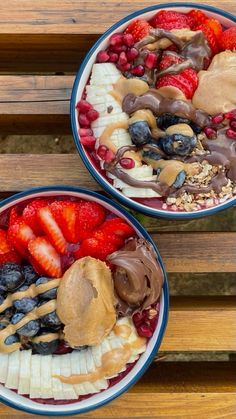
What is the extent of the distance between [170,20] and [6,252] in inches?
21.6

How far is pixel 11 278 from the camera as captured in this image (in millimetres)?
1171

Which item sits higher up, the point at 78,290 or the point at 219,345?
the point at 78,290

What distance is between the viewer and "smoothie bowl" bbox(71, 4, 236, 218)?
3.95 ft

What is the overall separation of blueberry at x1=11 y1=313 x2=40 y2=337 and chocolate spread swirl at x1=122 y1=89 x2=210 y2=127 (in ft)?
1.39

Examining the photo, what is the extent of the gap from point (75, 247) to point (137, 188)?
0.55 ft

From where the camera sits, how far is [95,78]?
1.26m

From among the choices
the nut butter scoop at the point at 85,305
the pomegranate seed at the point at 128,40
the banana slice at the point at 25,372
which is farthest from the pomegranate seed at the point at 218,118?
the banana slice at the point at 25,372

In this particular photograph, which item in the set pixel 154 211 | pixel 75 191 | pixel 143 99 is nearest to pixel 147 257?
pixel 154 211

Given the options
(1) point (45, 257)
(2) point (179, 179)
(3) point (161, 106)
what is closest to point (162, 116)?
(3) point (161, 106)

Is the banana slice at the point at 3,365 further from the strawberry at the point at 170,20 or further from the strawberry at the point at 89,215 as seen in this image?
the strawberry at the point at 170,20

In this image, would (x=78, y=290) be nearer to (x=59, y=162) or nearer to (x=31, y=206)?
(x=31, y=206)

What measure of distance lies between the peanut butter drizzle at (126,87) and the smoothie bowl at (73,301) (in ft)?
0.63

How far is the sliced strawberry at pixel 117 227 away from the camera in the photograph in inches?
48.8

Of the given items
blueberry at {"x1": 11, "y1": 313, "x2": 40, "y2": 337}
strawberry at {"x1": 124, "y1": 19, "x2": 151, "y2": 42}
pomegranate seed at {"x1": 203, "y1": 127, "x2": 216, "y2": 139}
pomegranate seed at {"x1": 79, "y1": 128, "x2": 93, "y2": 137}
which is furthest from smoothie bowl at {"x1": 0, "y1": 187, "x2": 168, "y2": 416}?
strawberry at {"x1": 124, "y1": 19, "x2": 151, "y2": 42}
